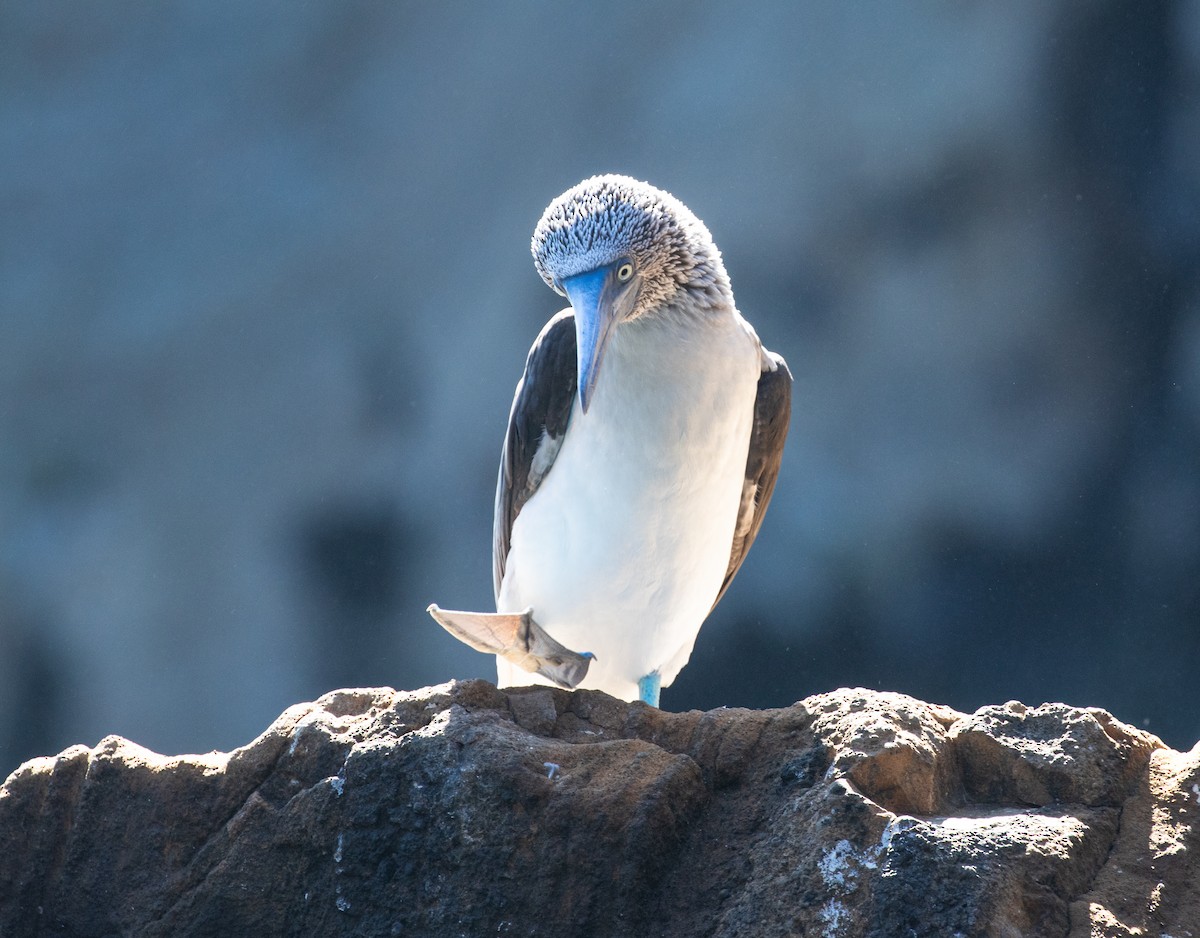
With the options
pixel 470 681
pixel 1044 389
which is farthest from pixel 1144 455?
pixel 470 681

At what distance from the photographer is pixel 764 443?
15.8ft

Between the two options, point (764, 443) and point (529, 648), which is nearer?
point (529, 648)

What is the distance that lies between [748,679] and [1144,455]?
3.13 meters

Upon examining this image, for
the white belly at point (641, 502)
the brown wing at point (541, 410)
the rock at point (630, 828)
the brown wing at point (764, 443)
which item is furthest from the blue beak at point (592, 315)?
the rock at point (630, 828)

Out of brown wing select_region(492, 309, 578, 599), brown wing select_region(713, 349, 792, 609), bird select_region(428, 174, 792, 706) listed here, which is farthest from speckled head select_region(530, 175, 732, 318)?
brown wing select_region(713, 349, 792, 609)

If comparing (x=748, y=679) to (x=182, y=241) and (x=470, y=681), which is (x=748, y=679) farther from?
(x=470, y=681)

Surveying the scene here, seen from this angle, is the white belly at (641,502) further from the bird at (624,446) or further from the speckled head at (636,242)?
the speckled head at (636,242)

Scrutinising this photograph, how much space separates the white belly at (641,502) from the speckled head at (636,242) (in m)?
0.15

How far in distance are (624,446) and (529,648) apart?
758 mm

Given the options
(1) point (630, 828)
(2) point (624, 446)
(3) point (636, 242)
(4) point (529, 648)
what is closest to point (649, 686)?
(4) point (529, 648)

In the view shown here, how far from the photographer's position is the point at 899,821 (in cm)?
224

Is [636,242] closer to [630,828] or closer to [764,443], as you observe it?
[764,443]

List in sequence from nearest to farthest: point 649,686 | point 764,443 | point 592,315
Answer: point 592,315
point 649,686
point 764,443

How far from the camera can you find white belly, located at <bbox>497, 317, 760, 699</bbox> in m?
4.16
